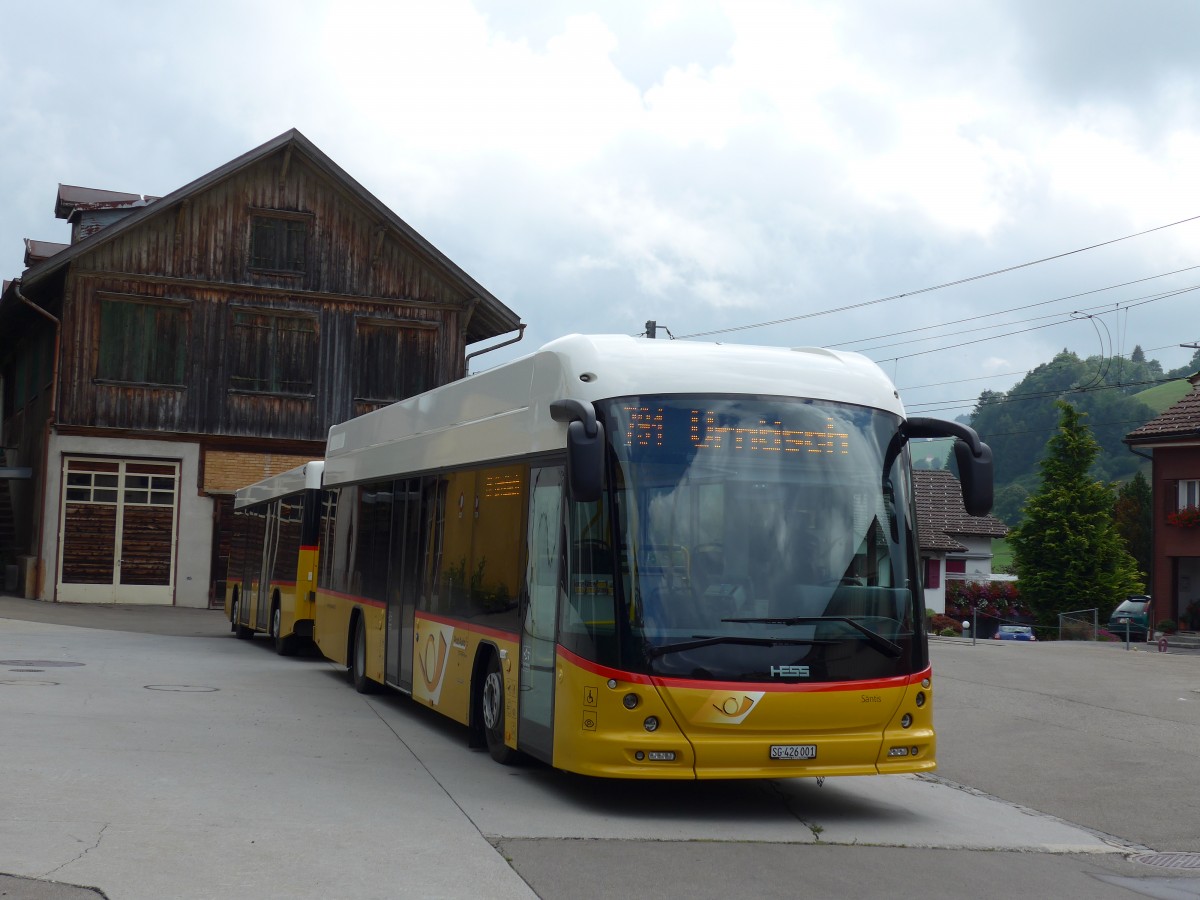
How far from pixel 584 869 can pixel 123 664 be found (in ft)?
42.7

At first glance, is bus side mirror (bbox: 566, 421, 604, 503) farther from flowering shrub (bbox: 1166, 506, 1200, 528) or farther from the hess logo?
flowering shrub (bbox: 1166, 506, 1200, 528)

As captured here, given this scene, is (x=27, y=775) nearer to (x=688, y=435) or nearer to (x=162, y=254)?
(x=688, y=435)

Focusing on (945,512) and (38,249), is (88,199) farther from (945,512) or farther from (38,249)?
Answer: (945,512)

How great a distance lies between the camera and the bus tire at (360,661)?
16.6 metres

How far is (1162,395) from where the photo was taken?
161625mm

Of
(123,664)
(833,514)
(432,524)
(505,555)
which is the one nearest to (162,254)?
(123,664)

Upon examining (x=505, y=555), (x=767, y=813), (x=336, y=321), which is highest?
(x=336, y=321)

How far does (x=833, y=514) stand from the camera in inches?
385

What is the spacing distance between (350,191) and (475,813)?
93.7 ft

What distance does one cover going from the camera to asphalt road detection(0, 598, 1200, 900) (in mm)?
7348

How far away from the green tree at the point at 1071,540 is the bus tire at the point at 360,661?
48.8 meters

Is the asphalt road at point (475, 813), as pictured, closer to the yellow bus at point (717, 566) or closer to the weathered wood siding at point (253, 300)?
the yellow bus at point (717, 566)

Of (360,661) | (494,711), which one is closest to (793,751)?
(494,711)

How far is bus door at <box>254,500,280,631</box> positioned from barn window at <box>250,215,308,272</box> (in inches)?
515
